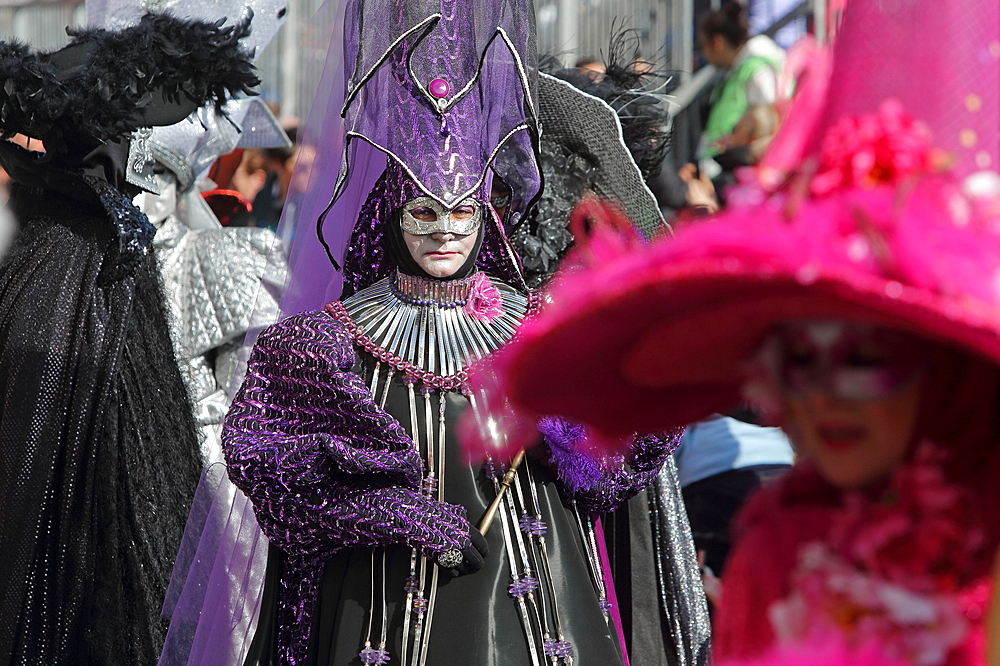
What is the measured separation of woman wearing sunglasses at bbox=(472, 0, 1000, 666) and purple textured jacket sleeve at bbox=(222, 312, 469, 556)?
3.84ft

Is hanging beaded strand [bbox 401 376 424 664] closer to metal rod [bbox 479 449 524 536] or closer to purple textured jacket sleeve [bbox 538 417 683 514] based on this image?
metal rod [bbox 479 449 524 536]

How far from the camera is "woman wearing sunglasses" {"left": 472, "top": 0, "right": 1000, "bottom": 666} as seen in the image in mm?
1165

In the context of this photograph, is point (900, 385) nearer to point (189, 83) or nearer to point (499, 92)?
point (499, 92)

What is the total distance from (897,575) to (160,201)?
3.47 m

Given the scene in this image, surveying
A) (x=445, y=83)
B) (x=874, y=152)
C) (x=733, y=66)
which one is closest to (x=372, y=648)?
(x=445, y=83)

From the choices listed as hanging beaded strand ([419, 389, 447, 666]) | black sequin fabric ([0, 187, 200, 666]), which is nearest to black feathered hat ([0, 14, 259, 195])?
black sequin fabric ([0, 187, 200, 666])

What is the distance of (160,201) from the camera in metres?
4.31

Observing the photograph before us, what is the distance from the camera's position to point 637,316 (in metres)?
1.32

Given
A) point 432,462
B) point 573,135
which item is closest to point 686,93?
point 573,135

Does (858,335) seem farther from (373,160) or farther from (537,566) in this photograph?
(373,160)

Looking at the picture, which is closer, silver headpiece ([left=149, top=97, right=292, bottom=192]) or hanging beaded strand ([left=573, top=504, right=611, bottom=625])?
hanging beaded strand ([left=573, top=504, right=611, bottom=625])

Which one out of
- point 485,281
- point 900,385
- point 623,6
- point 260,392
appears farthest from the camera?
point 623,6

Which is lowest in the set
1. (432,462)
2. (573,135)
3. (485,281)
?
(432,462)

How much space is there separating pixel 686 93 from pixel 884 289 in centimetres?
471
